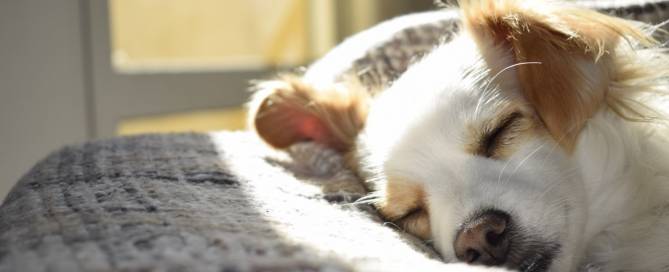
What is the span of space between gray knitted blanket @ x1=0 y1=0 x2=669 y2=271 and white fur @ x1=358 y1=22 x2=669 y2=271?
0.12 metres

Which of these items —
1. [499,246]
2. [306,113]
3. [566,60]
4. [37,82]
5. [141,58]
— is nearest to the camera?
[499,246]

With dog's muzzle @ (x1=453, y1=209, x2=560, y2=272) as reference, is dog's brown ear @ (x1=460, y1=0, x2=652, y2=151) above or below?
above

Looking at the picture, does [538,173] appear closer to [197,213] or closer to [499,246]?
[499,246]

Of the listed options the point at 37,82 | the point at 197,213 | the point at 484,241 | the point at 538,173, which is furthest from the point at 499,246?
the point at 37,82

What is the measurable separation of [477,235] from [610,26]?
457 millimetres

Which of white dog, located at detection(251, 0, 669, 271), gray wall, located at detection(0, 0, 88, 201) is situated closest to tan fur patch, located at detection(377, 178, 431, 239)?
white dog, located at detection(251, 0, 669, 271)

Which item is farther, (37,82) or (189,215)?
(37,82)

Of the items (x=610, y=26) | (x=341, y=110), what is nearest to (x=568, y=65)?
(x=610, y=26)

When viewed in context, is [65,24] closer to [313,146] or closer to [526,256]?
[313,146]

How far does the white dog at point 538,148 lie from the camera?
105cm

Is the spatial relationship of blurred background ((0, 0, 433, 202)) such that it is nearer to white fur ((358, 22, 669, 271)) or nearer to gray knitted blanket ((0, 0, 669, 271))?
gray knitted blanket ((0, 0, 669, 271))

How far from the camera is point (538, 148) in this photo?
3.65ft

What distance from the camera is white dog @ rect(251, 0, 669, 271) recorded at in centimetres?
105

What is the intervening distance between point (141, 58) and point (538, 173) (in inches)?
81.6
